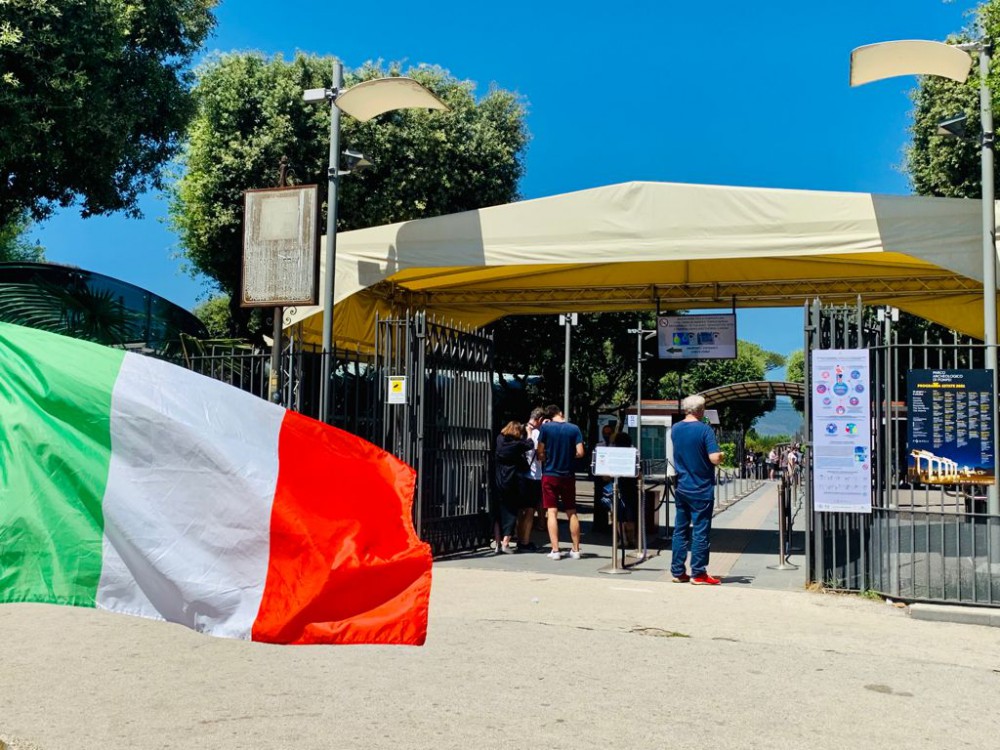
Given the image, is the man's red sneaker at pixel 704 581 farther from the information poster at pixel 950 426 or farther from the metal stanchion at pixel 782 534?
the information poster at pixel 950 426

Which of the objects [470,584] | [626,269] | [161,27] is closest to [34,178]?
[161,27]

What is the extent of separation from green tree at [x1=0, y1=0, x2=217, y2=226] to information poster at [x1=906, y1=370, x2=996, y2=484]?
14.7 m

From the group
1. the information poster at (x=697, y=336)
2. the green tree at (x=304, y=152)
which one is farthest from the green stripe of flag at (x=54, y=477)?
the green tree at (x=304, y=152)

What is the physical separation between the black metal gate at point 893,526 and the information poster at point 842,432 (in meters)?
0.12

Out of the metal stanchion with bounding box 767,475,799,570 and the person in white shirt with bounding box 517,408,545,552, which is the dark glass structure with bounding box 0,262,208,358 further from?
the metal stanchion with bounding box 767,475,799,570

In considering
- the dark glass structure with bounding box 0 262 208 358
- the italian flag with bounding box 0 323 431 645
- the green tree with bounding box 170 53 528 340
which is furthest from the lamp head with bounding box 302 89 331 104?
the green tree with bounding box 170 53 528 340

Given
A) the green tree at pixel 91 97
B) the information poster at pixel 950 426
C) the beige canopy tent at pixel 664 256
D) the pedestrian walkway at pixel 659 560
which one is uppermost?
the green tree at pixel 91 97

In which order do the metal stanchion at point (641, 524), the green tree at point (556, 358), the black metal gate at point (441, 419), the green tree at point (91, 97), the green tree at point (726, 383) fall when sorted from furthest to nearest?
the green tree at point (726, 383), the green tree at point (556, 358), the green tree at point (91, 97), the metal stanchion at point (641, 524), the black metal gate at point (441, 419)

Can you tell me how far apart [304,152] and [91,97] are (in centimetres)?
678

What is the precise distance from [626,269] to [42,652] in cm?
949

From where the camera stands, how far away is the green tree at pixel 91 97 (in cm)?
1722

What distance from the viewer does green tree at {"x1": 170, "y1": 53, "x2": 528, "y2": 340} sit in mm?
24391

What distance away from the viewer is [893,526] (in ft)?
31.1

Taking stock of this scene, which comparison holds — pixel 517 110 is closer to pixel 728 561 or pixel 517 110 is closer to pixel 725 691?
pixel 728 561
